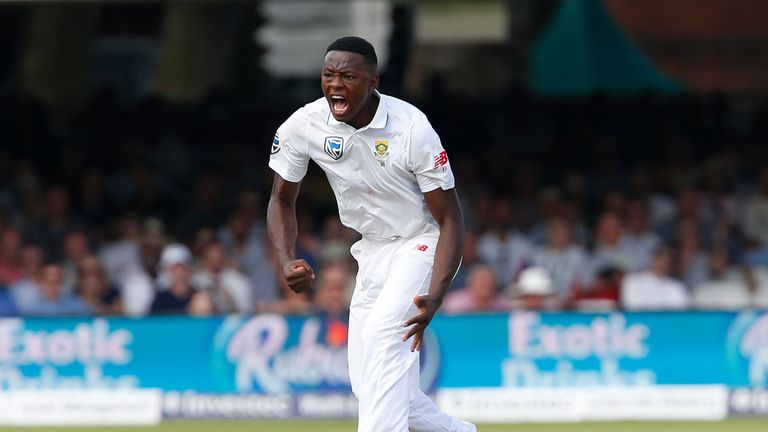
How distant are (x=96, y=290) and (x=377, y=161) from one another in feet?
21.8

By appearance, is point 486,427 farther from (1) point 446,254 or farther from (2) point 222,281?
(1) point 446,254

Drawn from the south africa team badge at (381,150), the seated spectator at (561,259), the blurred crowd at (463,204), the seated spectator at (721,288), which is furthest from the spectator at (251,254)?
the south africa team badge at (381,150)

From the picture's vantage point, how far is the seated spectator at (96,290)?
13023mm

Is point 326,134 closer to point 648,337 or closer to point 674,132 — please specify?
point 648,337

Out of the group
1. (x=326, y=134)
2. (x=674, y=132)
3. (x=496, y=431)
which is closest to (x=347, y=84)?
(x=326, y=134)

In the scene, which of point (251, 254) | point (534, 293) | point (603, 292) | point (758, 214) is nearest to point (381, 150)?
point (534, 293)

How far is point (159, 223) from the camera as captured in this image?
1399cm

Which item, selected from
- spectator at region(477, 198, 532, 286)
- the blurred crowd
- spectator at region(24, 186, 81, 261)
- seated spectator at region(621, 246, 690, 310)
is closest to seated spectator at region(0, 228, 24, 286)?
the blurred crowd

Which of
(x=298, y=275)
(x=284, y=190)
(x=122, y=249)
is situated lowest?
(x=298, y=275)

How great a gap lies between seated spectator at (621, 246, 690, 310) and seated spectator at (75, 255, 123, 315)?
4158mm

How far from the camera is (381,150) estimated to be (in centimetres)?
687

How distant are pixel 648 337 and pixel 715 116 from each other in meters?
4.73

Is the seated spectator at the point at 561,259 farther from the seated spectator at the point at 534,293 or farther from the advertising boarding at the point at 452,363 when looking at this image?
the advertising boarding at the point at 452,363

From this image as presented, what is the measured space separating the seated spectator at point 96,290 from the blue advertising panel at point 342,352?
740 millimetres
